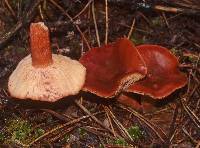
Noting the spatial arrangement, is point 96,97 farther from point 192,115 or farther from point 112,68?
point 192,115

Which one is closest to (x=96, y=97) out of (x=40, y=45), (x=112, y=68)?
(x=112, y=68)

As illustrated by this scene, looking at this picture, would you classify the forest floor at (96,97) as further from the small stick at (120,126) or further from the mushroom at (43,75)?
the mushroom at (43,75)

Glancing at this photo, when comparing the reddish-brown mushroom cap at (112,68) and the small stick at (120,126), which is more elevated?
the reddish-brown mushroom cap at (112,68)

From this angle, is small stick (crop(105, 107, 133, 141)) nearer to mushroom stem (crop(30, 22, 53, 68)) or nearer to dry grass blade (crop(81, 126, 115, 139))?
dry grass blade (crop(81, 126, 115, 139))

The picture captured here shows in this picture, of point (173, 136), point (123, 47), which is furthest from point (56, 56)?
point (173, 136)

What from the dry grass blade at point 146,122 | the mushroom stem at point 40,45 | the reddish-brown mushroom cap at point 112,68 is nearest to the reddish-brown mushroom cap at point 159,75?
the reddish-brown mushroom cap at point 112,68

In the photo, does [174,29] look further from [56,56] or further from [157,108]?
[56,56]

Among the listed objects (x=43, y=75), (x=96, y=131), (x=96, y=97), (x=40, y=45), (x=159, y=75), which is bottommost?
(x=96, y=131)
